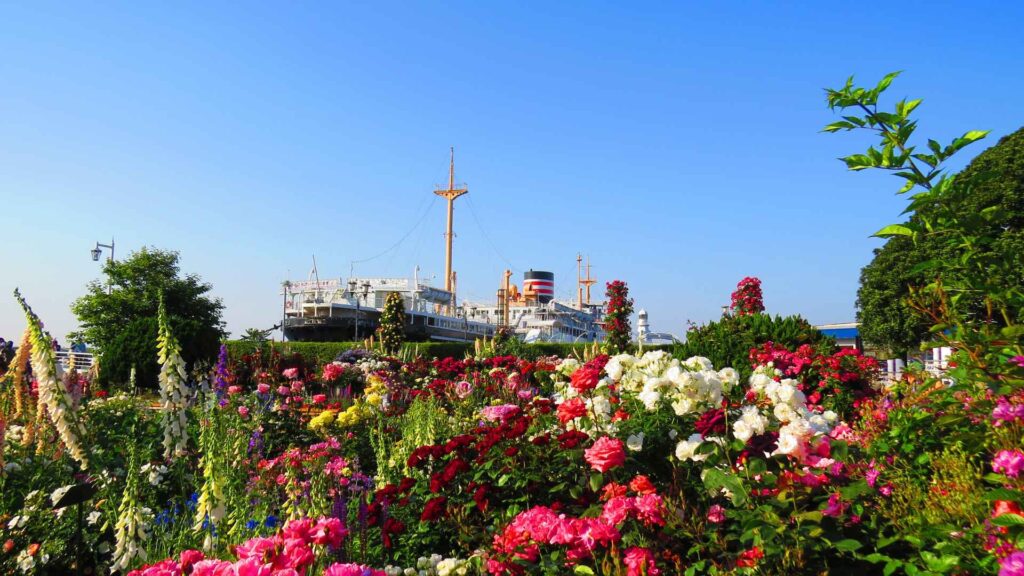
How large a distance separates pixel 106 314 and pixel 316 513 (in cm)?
3858

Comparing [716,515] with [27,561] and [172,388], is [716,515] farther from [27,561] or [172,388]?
[27,561]

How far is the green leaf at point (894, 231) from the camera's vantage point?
2674mm

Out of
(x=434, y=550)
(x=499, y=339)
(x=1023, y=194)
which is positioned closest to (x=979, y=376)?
(x=434, y=550)

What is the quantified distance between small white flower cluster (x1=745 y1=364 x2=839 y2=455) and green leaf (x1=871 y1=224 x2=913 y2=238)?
0.91 m

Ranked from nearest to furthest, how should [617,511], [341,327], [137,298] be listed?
[617,511] < [137,298] < [341,327]

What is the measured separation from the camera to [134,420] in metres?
7.73

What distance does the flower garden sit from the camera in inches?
103

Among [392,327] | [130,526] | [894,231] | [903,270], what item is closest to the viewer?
[894,231]

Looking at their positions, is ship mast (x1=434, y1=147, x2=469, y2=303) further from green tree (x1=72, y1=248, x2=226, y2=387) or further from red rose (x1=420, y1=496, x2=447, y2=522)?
red rose (x1=420, y1=496, x2=447, y2=522)

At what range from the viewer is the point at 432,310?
64.9 m

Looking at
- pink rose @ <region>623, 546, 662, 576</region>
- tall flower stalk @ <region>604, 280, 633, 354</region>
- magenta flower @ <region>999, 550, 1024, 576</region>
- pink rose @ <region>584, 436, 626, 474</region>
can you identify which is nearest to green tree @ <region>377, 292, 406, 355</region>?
tall flower stalk @ <region>604, 280, 633, 354</region>

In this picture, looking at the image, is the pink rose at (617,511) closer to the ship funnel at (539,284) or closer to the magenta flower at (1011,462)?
the magenta flower at (1011,462)

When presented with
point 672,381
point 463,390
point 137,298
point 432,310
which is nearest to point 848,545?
point 672,381

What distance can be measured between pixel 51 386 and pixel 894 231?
3645 millimetres
